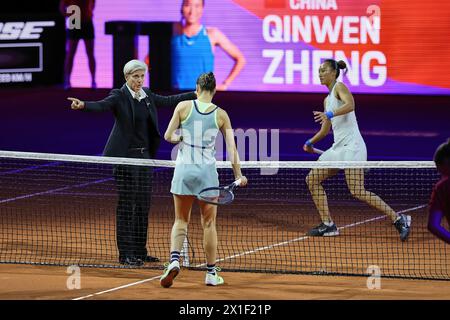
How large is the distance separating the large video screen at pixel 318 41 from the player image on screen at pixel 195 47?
0.02 m

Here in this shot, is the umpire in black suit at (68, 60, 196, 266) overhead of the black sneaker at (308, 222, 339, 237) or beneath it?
overhead

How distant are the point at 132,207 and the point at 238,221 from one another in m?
2.77

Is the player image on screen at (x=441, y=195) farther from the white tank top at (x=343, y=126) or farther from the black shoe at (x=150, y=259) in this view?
the white tank top at (x=343, y=126)

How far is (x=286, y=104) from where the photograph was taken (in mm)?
24469

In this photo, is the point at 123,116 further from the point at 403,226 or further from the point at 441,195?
the point at 441,195

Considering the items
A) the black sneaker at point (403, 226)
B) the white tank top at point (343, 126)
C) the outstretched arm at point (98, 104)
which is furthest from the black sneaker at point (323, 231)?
the outstretched arm at point (98, 104)

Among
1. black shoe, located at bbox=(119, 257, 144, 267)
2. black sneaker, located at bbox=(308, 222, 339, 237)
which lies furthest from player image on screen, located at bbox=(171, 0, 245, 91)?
black shoe, located at bbox=(119, 257, 144, 267)

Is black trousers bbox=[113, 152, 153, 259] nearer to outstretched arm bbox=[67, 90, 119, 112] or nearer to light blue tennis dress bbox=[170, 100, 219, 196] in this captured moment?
outstretched arm bbox=[67, 90, 119, 112]

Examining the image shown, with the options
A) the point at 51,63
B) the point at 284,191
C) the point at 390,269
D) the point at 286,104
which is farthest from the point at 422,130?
the point at 390,269

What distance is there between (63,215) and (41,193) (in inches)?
71.3

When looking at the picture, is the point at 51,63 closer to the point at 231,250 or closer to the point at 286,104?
the point at 286,104

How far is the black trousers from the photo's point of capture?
38.1 ft

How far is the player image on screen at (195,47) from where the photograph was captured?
2189 centimetres

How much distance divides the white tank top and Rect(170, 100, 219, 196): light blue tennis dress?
3029mm
